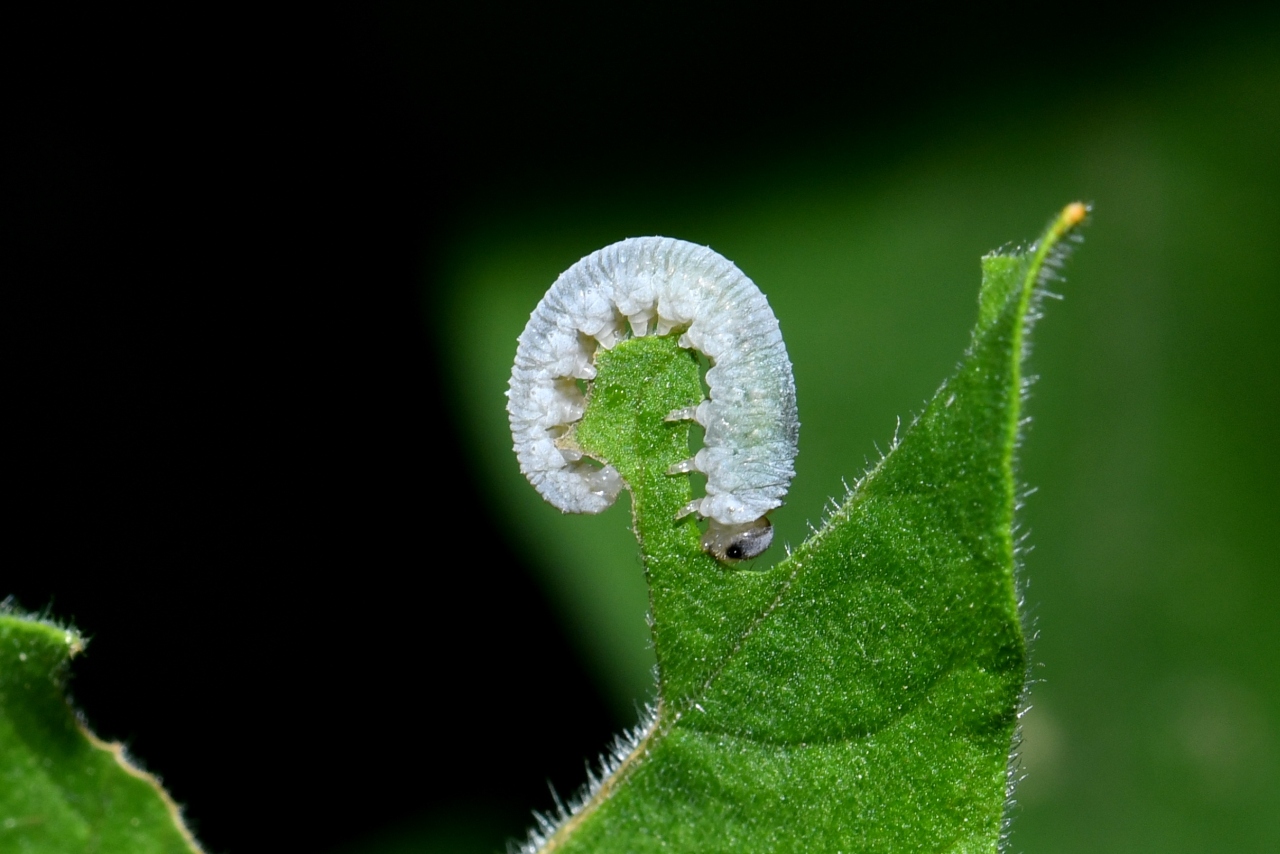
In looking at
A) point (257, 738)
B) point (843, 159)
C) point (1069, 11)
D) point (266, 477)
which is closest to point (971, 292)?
point (843, 159)

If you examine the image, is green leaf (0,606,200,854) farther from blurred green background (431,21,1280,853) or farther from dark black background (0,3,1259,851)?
blurred green background (431,21,1280,853)

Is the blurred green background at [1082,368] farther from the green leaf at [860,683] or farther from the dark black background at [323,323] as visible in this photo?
the green leaf at [860,683]

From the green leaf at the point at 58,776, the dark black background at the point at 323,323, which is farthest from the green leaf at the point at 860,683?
the dark black background at the point at 323,323

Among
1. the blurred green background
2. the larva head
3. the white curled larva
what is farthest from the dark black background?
the larva head

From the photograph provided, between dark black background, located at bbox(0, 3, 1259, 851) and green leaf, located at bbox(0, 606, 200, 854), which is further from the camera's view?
dark black background, located at bbox(0, 3, 1259, 851)

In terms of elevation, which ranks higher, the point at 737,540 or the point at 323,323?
the point at 323,323

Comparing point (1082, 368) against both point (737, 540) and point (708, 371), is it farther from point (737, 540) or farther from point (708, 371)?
point (737, 540)

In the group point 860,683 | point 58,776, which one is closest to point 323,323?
point 58,776

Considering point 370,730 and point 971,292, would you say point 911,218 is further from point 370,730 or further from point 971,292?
point 370,730
